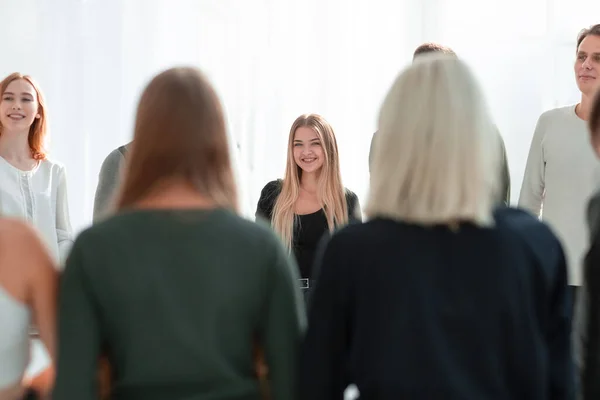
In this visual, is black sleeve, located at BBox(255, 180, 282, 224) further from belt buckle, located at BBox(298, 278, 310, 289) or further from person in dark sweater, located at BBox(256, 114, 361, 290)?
belt buckle, located at BBox(298, 278, 310, 289)

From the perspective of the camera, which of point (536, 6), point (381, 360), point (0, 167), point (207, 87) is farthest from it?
→ point (536, 6)

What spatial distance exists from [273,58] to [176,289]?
4155 millimetres

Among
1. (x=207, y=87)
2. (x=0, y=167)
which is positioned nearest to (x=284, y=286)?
(x=207, y=87)

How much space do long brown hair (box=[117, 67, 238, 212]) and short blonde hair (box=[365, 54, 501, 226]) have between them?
28 cm

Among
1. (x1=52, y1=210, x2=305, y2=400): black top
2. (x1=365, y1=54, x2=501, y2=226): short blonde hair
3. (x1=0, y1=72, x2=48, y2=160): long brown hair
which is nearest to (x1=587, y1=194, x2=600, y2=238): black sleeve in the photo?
(x1=365, y1=54, x2=501, y2=226): short blonde hair

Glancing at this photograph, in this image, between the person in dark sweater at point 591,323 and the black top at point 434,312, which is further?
the person in dark sweater at point 591,323

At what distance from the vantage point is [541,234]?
1.48 metres

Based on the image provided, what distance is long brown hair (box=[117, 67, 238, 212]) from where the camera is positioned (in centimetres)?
146

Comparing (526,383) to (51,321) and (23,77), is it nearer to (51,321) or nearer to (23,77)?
(51,321)

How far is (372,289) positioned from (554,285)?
0.34 metres

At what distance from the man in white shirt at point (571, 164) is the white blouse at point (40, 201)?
198cm

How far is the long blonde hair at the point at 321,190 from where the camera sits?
3.74 meters

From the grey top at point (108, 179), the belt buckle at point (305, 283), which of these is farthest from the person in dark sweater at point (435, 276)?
the belt buckle at point (305, 283)

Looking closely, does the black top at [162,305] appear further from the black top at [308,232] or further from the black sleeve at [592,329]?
the black top at [308,232]
